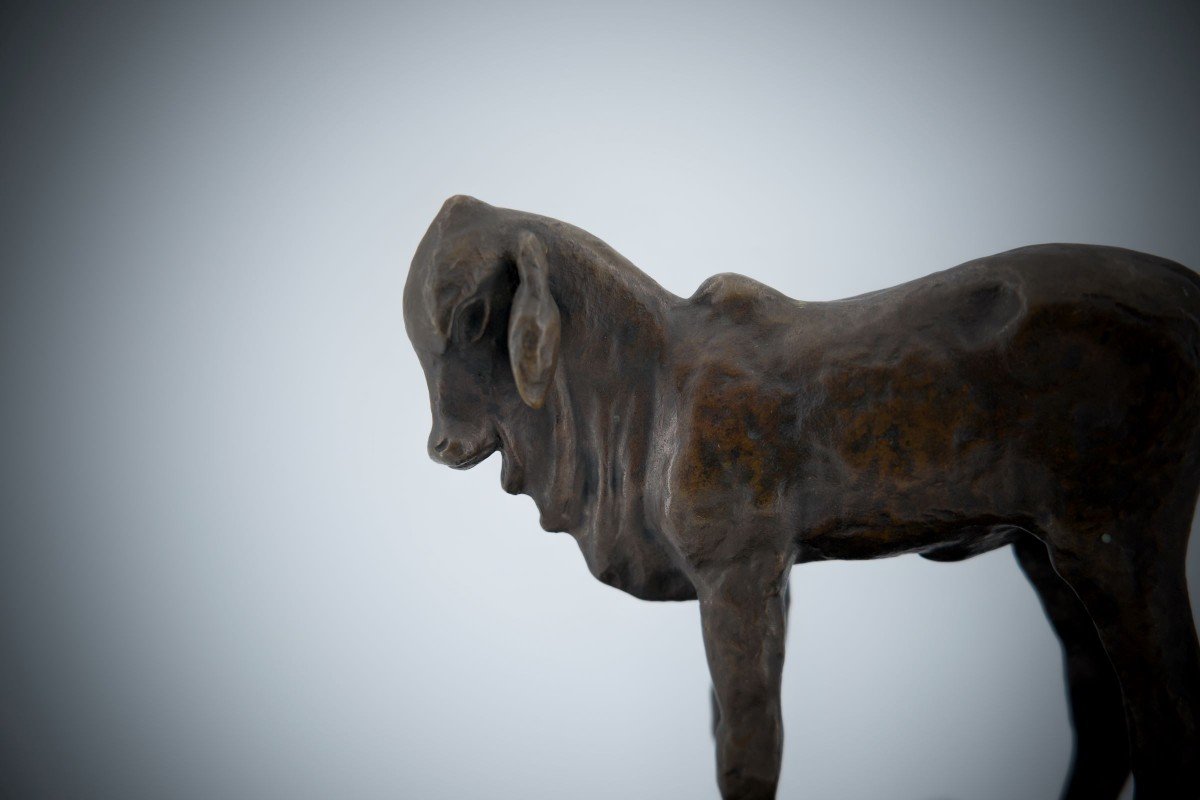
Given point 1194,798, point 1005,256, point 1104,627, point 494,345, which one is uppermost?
point 1005,256

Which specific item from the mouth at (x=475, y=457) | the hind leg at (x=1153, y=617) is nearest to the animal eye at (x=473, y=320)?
the mouth at (x=475, y=457)

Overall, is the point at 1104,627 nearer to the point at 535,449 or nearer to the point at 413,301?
the point at 535,449

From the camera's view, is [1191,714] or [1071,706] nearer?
[1191,714]

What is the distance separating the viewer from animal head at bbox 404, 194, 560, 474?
1500mm

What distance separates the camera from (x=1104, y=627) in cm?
145

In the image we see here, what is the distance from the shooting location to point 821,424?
1502 mm

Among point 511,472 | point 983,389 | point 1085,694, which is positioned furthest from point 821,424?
point 1085,694

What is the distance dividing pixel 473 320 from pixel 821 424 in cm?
54

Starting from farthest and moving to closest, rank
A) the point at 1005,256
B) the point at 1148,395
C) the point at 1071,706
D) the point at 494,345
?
the point at 1071,706 < the point at 494,345 < the point at 1005,256 < the point at 1148,395

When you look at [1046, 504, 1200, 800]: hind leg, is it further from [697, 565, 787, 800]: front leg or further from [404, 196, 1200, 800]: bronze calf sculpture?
[697, 565, 787, 800]: front leg

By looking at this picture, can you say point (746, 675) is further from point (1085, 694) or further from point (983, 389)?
point (1085, 694)

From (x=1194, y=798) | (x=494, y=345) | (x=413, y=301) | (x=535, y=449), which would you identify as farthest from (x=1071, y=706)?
(x=413, y=301)

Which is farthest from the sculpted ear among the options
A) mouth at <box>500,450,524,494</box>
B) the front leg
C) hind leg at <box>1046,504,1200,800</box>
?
hind leg at <box>1046,504,1200,800</box>

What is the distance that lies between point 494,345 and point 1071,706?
3.79 ft
